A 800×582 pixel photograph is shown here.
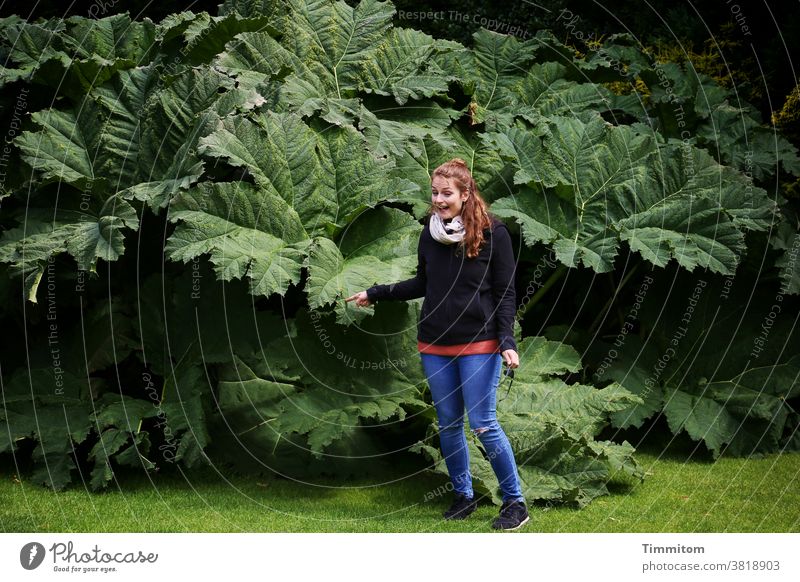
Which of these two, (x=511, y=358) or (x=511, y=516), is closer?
(x=511, y=358)

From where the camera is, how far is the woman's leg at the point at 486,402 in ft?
16.6

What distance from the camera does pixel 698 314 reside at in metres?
7.52

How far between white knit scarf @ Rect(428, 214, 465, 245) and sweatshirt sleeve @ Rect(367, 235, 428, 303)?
206 millimetres

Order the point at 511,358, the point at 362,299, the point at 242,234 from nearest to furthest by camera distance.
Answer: the point at 511,358, the point at 362,299, the point at 242,234

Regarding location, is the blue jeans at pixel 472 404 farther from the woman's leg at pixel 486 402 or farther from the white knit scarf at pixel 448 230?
the white knit scarf at pixel 448 230

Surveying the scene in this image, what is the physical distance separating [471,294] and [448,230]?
31 centimetres

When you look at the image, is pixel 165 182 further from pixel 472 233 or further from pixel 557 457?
pixel 557 457

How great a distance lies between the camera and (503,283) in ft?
16.7

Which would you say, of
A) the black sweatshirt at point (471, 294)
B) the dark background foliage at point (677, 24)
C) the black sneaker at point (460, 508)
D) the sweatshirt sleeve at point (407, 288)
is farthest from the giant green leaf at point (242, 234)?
the dark background foliage at point (677, 24)

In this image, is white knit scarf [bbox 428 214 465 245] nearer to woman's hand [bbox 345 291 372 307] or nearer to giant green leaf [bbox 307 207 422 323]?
woman's hand [bbox 345 291 372 307]

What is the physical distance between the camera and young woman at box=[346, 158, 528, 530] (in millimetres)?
5047

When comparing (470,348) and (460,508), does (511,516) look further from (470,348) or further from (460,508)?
(470,348)

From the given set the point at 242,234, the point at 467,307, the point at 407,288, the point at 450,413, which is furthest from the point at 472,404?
the point at 242,234

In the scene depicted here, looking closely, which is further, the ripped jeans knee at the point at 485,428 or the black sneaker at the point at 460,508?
the black sneaker at the point at 460,508
